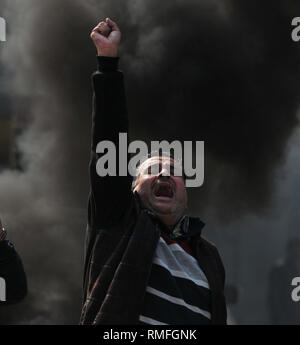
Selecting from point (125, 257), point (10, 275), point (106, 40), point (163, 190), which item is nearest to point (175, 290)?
point (125, 257)

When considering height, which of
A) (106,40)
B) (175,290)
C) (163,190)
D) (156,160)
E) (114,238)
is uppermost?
(106,40)

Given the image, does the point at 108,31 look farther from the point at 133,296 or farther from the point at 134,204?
the point at 133,296

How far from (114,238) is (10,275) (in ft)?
1.36

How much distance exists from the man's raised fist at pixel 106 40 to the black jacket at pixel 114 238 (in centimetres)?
3

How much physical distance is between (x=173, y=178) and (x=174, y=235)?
28 cm

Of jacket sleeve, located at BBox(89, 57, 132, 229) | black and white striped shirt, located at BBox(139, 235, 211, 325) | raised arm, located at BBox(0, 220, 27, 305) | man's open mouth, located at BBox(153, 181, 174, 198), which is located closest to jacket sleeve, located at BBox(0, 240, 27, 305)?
raised arm, located at BBox(0, 220, 27, 305)

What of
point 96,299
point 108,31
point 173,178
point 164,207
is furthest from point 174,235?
point 108,31

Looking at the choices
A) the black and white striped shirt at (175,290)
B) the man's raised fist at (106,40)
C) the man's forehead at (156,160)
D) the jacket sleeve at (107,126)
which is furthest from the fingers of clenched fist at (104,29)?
the black and white striped shirt at (175,290)

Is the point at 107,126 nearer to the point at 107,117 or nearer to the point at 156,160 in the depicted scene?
the point at 107,117

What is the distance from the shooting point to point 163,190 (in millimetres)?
2229

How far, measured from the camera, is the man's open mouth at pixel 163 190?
7.25 ft

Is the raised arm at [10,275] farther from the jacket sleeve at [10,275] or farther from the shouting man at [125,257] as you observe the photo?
the shouting man at [125,257]

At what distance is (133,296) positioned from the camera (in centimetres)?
184

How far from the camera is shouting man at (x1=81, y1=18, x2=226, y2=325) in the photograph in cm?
185
